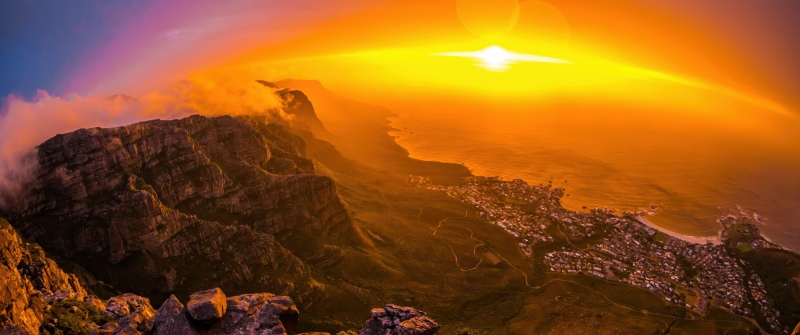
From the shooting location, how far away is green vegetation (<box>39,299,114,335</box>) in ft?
83.9

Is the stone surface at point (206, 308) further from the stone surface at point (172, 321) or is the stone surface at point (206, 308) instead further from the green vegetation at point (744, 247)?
the green vegetation at point (744, 247)

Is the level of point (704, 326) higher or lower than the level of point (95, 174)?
lower

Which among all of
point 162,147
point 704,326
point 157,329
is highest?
point 162,147

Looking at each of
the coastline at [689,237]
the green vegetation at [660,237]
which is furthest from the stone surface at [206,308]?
the coastline at [689,237]

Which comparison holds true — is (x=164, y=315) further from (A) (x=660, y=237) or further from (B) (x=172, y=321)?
(A) (x=660, y=237)

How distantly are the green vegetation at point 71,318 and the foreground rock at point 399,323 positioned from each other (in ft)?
65.0

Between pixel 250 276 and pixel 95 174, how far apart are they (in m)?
26.4

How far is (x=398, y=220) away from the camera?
9425cm

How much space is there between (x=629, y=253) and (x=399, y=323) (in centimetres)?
8918

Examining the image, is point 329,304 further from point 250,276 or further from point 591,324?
point 591,324

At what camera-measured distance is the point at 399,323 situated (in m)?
25.9

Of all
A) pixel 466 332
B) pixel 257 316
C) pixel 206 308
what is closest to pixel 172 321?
pixel 206 308

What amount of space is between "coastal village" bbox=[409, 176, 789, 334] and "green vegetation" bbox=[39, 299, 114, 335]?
259ft

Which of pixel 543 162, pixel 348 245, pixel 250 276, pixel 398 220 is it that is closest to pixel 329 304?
pixel 250 276
